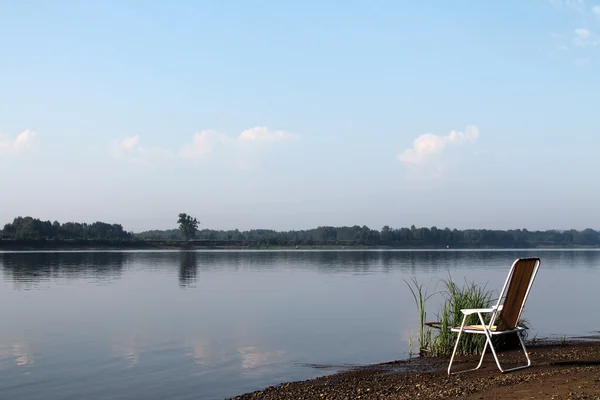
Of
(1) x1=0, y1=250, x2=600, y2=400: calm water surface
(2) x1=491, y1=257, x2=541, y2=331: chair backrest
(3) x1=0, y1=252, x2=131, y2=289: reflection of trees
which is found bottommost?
(1) x1=0, y1=250, x2=600, y2=400: calm water surface

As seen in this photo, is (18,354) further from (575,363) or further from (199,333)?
(575,363)

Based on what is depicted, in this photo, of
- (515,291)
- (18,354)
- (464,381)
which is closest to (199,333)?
(18,354)

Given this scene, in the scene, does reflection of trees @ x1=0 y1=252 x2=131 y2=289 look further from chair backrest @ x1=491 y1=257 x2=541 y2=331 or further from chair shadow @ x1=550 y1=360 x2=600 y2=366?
chair backrest @ x1=491 y1=257 x2=541 y2=331

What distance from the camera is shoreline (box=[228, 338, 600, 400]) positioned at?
8172mm

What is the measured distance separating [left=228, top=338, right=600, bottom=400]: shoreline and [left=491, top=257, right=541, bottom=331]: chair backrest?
761 mm

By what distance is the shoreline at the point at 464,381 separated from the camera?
26.8ft

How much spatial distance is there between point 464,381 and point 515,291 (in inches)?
56.6

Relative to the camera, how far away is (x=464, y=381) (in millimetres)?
9414

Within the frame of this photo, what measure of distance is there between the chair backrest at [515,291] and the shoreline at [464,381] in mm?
761

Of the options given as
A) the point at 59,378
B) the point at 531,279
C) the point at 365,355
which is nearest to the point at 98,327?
the point at 59,378

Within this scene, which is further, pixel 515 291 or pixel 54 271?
pixel 54 271

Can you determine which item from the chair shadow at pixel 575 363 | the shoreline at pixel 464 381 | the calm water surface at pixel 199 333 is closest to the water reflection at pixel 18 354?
the calm water surface at pixel 199 333

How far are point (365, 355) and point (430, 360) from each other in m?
2.27

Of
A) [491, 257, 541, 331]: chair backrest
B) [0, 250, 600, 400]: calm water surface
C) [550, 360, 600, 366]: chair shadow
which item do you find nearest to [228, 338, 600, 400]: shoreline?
[550, 360, 600, 366]: chair shadow
